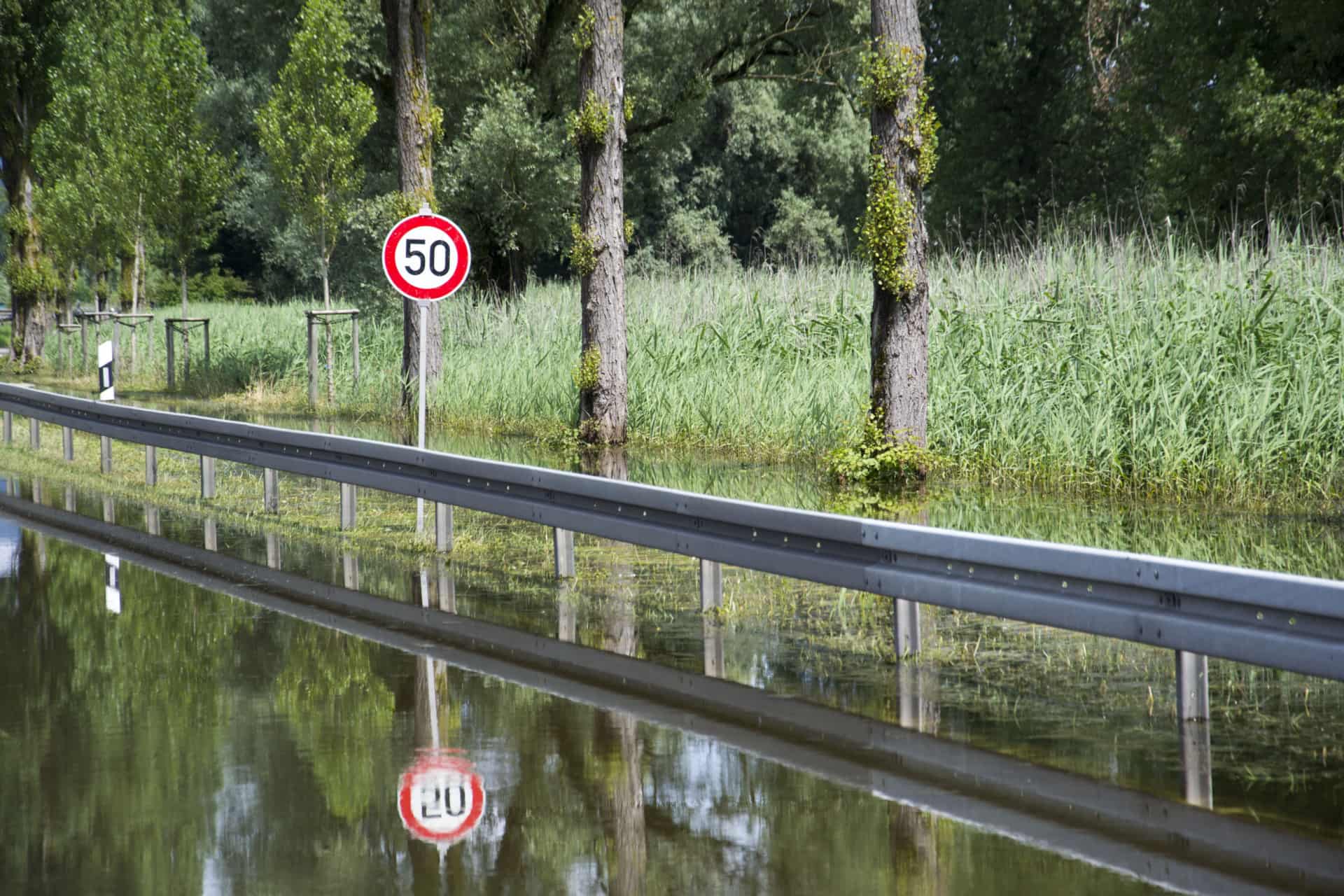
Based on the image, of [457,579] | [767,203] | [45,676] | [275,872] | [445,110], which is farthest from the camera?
[767,203]

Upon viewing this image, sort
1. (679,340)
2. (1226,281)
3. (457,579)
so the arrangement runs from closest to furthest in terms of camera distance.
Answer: (457,579), (1226,281), (679,340)

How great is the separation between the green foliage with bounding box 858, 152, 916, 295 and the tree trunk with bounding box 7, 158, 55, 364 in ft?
115

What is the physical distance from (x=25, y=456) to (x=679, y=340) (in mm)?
8846

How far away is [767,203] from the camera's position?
199 ft

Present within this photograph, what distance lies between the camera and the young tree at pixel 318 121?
29031mm

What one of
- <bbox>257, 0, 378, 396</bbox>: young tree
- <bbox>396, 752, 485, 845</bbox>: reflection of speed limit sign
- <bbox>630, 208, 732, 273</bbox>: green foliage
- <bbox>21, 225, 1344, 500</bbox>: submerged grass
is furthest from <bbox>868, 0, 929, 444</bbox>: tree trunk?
<bbox>630, 208, 732, 273</bbox>: green foliage

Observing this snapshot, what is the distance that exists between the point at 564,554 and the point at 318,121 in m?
21.1

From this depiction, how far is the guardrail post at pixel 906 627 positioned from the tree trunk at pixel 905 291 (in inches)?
296

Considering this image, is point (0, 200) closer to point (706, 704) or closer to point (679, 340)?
point (679, 340)

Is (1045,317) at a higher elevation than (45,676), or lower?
higher

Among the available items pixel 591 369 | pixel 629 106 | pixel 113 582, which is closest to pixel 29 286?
pixel 591 369

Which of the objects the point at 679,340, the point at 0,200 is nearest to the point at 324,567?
the point at 679,340

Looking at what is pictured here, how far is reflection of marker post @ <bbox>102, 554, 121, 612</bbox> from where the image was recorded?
940 cm

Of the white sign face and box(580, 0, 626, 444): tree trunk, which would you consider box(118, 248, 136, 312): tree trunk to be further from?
the white sign face
